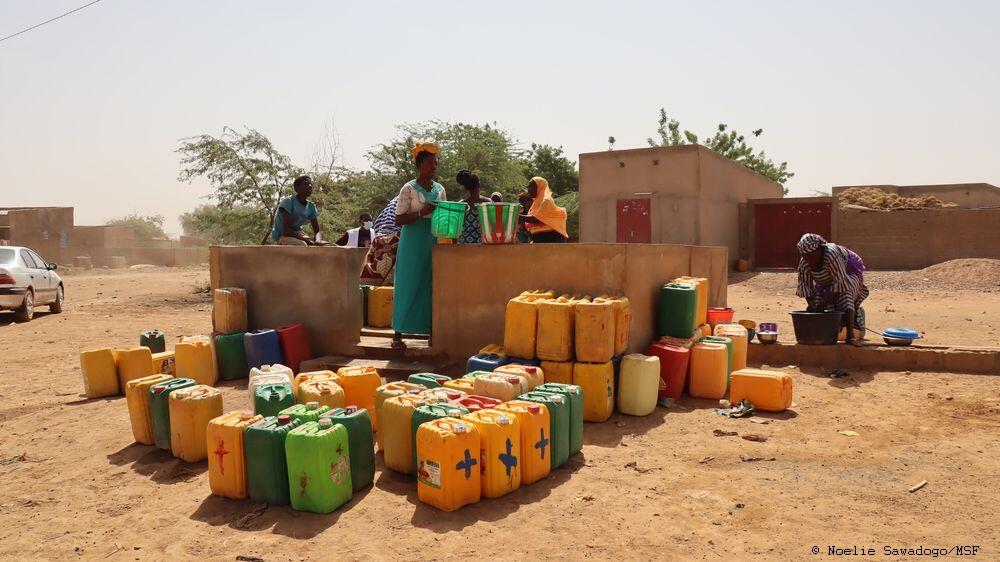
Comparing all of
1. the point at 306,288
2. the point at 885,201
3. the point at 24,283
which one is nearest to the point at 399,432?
the point at 306,288

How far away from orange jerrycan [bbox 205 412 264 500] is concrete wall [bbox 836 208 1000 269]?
2058cm

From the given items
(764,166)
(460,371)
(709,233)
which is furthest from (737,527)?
(764,166)

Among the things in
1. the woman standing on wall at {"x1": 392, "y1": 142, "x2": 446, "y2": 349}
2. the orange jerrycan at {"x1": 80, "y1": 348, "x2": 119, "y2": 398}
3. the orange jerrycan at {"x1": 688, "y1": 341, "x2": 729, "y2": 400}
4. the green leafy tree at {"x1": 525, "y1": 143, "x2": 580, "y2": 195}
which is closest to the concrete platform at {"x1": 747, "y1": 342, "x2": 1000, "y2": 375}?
the orange jerrycan at {"x1": 688, "y1": 341, "x2": 729, "y2": 400}

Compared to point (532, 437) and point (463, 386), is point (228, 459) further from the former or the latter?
point (532, 437)

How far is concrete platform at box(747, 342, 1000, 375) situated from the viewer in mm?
6738

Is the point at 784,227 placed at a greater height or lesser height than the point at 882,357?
greater

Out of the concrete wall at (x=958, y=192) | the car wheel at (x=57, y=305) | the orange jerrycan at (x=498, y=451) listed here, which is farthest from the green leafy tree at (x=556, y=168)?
the orange jerrycan at (x=498, y=451)

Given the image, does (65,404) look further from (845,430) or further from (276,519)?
(845,430)

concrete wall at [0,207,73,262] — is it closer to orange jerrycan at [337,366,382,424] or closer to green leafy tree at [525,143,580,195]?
green leafy tree at [525,143,580,195]

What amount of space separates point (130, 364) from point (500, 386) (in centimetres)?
384

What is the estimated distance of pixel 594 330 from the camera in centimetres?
505

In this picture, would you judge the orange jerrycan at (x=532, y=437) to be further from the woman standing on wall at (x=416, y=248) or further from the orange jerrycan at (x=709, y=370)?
the woman standing on wall at (x=416, y=248)

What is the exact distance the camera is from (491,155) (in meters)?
23.9

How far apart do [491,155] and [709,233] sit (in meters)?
8.97
